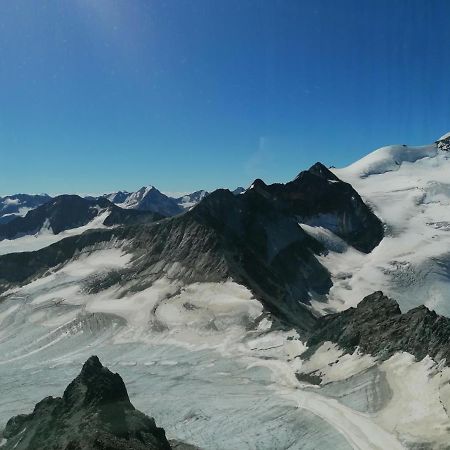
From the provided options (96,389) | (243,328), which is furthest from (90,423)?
(243,328)

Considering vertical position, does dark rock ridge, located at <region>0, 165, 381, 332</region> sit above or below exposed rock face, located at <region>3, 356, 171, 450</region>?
above

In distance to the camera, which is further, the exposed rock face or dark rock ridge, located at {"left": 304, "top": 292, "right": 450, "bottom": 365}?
dark rock ridge, located at {"left": 304, "top": 292, "right": 450, "bottom": 365}

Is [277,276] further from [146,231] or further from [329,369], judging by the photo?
[329,369]

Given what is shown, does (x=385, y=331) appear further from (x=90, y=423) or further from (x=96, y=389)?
(x=90, y=423)

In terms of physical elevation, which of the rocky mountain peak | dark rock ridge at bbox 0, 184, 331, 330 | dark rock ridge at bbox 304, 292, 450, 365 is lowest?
dark rock ridge at bbox 304, 292, 450, 365

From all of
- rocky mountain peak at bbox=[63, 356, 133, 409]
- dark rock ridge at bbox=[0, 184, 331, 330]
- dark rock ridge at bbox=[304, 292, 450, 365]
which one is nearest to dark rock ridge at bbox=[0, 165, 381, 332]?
dark rock ridge at bbox=[0, 184, 331, 330]

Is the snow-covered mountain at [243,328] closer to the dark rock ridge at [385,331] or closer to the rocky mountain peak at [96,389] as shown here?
the dark rock ridge at [385,331]

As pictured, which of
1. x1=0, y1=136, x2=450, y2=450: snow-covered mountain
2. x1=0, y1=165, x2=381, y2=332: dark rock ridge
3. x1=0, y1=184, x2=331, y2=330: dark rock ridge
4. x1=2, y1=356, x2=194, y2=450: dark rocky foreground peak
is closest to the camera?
x1=2, y1=356, x2=194, y2=450: dark rocky foreground peak

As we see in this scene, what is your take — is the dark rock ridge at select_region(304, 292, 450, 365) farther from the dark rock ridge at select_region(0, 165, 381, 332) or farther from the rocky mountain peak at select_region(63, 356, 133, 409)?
the rocky mountain peak at select_region(63, 356, 133, 409)
